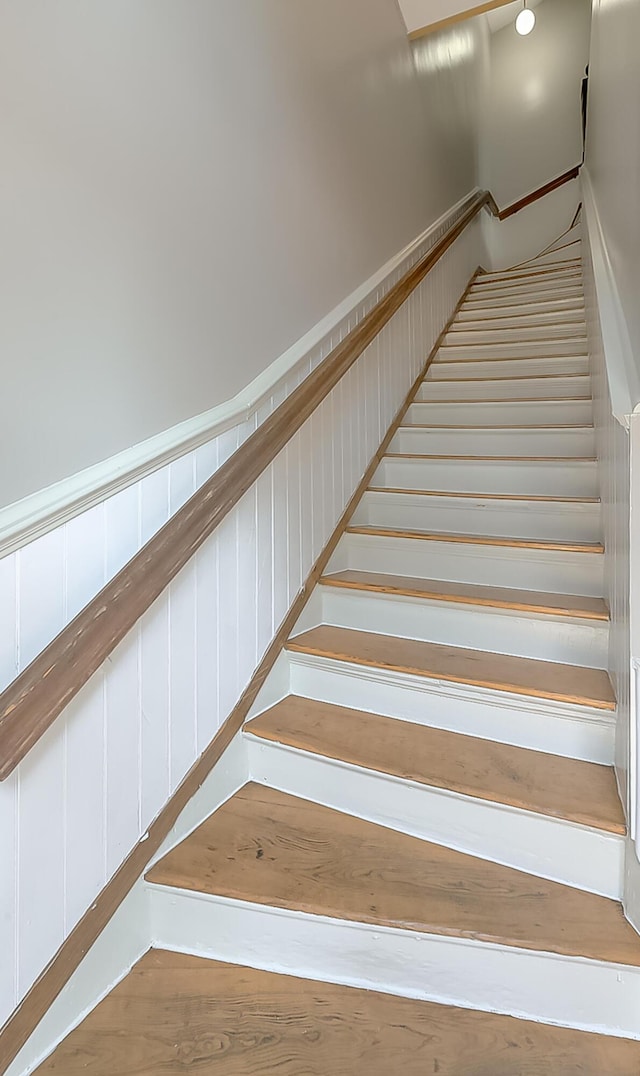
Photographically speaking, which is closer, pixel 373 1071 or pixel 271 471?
pixel 373 1071

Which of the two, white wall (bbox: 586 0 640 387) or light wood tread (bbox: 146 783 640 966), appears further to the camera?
white wall (bbox: 586 0 640 387)

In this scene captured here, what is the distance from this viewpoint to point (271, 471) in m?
1.66

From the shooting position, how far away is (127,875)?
118 centimetres

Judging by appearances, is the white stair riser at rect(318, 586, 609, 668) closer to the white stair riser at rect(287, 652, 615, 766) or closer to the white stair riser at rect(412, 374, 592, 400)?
the white stair riser at rect(287, 652, 615, 766)

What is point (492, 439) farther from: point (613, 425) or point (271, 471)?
point (271, 471)

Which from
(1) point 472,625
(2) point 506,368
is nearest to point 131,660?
(1) point 472,625

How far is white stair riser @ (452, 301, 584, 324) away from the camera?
3094mm

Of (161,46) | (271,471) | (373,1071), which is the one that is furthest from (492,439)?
(373,1071)

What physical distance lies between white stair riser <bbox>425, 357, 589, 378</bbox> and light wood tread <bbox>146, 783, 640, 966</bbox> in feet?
6.79

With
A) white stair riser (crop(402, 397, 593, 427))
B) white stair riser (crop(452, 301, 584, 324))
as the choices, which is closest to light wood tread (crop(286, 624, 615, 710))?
white stair riser (crop(402, 397, 593, 427))

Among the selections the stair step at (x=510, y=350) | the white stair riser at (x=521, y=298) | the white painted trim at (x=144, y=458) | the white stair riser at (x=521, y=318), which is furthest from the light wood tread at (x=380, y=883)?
the white stair riser at (x=521, y=298)

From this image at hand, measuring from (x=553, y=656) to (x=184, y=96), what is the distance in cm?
160

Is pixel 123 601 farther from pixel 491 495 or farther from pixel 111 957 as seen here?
pixel 491 495

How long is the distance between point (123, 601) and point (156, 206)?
0.81 metres
